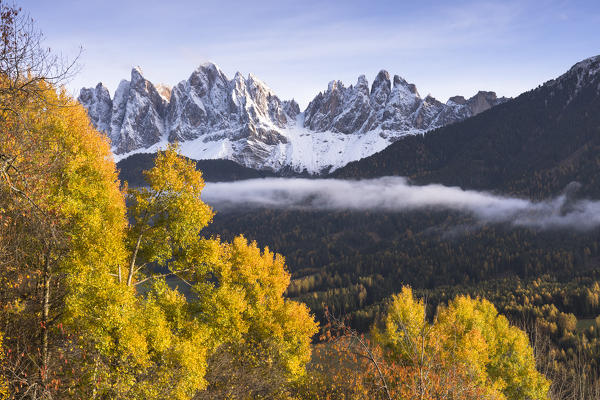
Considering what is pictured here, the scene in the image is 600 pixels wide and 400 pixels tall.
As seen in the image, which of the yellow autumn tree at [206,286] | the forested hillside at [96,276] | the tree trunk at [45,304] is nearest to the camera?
the forested hillside at [96,276]

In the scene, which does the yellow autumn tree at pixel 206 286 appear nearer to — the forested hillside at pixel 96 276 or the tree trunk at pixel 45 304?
the forested hillside at pixel 96 276

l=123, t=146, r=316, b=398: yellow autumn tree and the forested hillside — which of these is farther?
l=123, t=146, r=316, b=398: yellow autumn tree

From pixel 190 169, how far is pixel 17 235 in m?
8.67

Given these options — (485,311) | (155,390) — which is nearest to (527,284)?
(485,311)

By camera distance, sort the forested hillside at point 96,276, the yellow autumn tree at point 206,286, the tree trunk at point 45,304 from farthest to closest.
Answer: the yellow autumn tree at point 206,286 < the tree trunk at point 45,304 < the forested hillside at point 96,276

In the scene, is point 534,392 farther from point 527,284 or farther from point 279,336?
point 527,284

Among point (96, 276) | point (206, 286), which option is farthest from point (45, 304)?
point (206, 286)

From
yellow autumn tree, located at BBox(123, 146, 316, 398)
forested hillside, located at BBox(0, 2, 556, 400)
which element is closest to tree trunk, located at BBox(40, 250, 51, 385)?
forested hillside, located at BBox(0, 2, 556, 400)

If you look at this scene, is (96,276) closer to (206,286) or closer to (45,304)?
(45,304)

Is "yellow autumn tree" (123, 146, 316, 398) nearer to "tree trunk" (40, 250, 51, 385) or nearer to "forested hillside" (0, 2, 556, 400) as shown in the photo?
"forested hillside" (0, 2, 556, 400)

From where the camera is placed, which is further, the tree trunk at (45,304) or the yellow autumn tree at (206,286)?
the yellow autumn tree at (206,286)

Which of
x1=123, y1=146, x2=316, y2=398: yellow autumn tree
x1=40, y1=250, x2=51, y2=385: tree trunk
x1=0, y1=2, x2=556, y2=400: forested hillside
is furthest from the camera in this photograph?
x1=123, y1=146, x2=316, y2=398: yellow autumn tree

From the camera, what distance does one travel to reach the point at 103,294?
679 inches

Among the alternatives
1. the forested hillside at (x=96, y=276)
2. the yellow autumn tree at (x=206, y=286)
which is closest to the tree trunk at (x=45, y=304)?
the forested hillside at (x=96, y=276)
